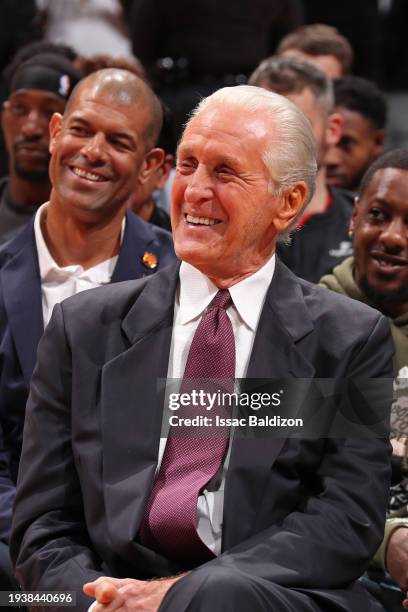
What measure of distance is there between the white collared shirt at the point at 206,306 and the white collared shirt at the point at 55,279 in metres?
0.73

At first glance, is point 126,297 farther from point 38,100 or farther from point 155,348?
point 38,100

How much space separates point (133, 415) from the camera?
7.82ft

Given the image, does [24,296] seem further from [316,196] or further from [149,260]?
[316,196]

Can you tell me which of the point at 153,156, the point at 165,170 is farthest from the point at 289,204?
the point at 165,170

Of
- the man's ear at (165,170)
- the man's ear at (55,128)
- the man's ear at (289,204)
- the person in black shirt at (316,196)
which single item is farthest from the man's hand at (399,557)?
the man's ear at (165,170)

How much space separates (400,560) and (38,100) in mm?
2386

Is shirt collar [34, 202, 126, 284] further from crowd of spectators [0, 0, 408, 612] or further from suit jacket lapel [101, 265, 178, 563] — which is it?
suit jacket lapel [101, 265, 178, 563]

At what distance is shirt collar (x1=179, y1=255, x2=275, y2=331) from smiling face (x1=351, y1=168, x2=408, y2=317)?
62 cm

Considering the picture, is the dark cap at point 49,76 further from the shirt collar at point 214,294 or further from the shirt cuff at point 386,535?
the shirt cuff at point 386,535

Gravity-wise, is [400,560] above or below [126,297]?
below

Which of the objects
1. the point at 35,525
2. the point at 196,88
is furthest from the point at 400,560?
the point at 196,88

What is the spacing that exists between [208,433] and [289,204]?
0.59 meters

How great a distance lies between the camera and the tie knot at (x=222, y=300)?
2.49m

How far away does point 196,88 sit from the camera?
5367mm
